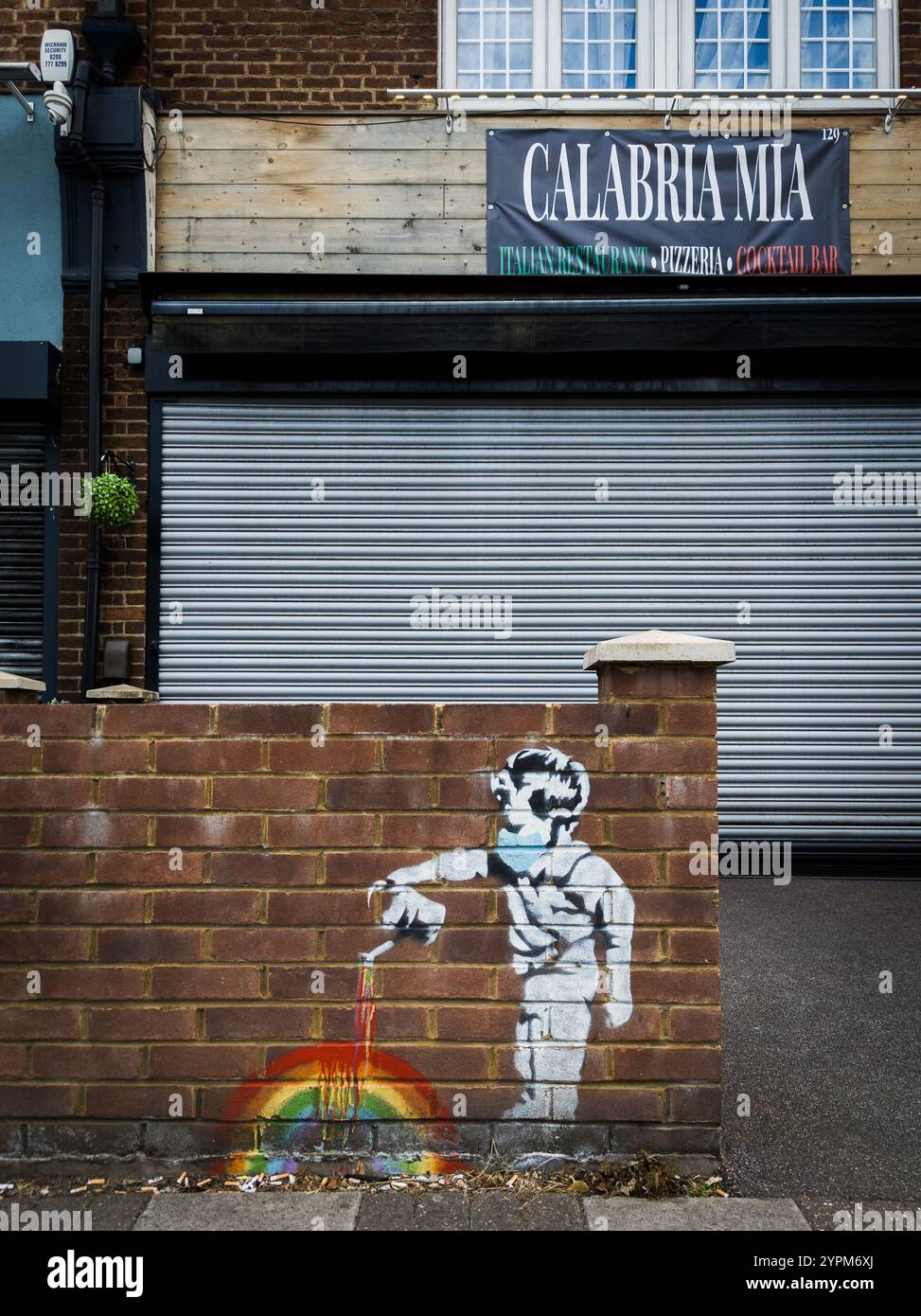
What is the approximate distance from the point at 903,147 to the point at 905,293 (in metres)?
1.37

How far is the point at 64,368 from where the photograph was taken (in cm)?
763

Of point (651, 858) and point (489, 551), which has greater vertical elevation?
point (489, 551)

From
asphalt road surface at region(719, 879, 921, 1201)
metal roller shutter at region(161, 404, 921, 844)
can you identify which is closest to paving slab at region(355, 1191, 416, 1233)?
asphalt road surface at region(719, 879, 921, 1201)

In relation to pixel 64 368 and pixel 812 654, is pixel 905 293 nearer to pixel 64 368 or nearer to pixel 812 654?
pixel 812 654

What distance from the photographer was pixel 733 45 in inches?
311

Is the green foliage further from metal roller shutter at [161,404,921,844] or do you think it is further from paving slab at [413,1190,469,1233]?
paving slab at [413,1190,469,1233]

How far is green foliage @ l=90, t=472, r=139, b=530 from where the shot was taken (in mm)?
7234

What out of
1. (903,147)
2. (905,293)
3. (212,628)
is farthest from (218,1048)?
(903,147)

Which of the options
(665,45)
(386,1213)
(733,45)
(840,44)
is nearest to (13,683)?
(386,1213)

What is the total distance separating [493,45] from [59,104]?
11.3 ft

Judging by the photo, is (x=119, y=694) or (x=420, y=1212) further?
(x=119, y=694)

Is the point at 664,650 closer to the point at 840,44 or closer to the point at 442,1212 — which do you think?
the point at 442,1212

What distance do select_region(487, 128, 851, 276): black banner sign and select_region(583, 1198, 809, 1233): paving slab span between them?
6.61 m

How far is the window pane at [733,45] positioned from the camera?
7871 millimetres
